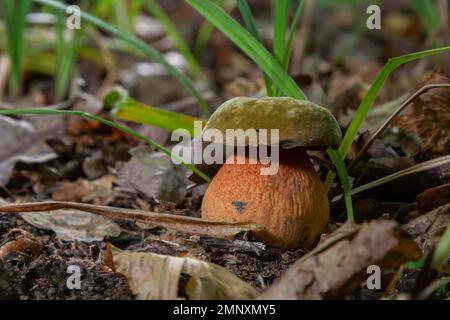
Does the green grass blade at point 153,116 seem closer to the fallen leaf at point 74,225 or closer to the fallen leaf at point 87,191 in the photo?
the fallen leaf at point 87,191

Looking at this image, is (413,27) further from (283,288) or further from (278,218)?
(283,288)

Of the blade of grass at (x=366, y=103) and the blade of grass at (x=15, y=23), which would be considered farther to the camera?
the blade of grass at (x=15, y=23)

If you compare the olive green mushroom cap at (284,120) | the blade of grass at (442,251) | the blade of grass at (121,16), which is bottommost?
the blade of grass at (442,251)

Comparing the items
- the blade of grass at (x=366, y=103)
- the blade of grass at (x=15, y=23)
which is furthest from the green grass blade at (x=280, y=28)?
the blade of grass at (x=15, y=23)

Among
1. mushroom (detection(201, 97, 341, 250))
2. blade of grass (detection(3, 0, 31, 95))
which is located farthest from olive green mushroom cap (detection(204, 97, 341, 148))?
blade of grass (detection(3, 0, 31, 95))

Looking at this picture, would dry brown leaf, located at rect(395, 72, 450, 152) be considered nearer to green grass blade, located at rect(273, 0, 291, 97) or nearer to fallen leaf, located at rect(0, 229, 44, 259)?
green grass blade, located at rect(273, 0, 291, 97)

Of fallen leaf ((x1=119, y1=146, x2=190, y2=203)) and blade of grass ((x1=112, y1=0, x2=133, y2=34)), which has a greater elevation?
blade of grass ((x1=112, y1=0, x2=133, y2=34))

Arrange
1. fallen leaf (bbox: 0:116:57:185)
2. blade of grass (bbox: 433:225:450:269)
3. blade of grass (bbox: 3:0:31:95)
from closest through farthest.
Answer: blade of grass (bbox: 433:225:450:269)
fallen leaf (bbox: 0:116:57:185)
blade of grass (bbox: 3:0:31:95)

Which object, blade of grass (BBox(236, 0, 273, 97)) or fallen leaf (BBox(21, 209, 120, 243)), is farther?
blade of grass (BBox(236, 0, 273, 97))
